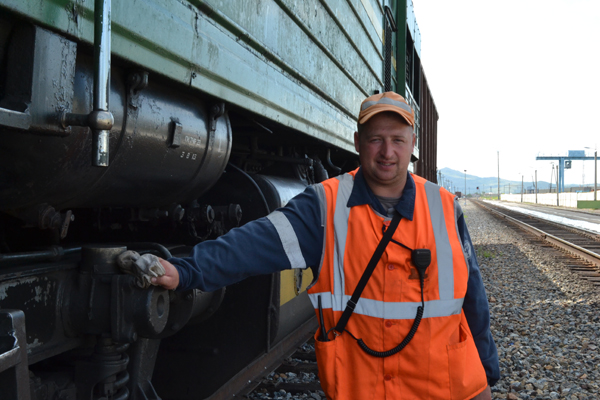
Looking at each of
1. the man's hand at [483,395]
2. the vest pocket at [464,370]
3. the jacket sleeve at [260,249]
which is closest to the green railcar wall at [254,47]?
the jacket sleeve at [260,249]

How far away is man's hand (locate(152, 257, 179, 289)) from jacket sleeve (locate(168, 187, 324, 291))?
0.07ft

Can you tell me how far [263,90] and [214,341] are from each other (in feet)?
4.74

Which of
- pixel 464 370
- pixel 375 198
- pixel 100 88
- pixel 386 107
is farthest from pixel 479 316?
pixel 100 88

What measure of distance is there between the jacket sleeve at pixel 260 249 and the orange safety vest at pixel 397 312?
10 centimetres

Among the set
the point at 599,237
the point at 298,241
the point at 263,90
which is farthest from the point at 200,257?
the point at 599,237

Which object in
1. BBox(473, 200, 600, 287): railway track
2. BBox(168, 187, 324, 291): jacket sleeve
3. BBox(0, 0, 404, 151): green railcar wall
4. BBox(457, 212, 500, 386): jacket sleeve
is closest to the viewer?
BBox(0, 0, 404, 151): green railcar wall

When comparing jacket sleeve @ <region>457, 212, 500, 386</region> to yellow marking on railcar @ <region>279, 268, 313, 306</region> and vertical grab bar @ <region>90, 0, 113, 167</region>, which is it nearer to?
yellow marking on railcar @ <region>279, 268, 313, 306</region>

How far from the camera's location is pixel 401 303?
1870 millimetres

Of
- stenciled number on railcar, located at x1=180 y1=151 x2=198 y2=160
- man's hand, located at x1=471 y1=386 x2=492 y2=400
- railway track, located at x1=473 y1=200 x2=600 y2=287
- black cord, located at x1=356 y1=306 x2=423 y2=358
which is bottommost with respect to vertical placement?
railway track, located at x1=473 y1=200 x2=600 y2=287

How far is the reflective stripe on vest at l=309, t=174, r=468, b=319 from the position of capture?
188 centimetres

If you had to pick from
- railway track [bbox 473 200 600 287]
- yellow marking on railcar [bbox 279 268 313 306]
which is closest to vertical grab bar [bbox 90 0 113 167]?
yellow marking on railcar [bbox 279 268 313 306]

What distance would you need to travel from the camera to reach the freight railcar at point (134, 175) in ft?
4.75

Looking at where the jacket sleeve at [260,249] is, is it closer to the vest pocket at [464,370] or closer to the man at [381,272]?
the man at [381,272]

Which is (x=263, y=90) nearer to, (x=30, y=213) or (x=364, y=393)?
(x=30, y=213)
